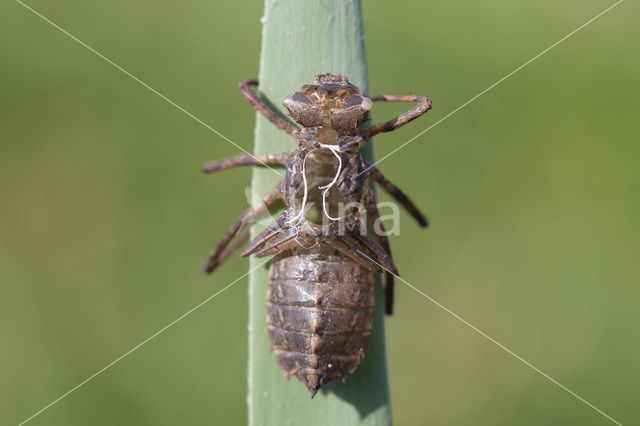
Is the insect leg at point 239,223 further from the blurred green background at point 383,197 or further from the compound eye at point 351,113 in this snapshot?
the blurred green background at point 383,197

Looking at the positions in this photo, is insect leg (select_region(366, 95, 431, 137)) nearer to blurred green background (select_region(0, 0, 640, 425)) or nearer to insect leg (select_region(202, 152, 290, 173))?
insect leg (select_region(202, 152, 290, 173))

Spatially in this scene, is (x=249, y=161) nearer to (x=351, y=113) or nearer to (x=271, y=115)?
(x=271, y=115)

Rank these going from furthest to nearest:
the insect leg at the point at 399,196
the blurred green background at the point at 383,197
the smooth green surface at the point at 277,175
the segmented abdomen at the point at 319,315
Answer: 1. the blurred green background at the point at 383,197
2. the insect leg at the point at 399,196
3. the smooth green surface at the point at 277,175
4. the segmented abdomen at the point at 319,315

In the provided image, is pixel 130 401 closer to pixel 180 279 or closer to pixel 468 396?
pixel 180 279

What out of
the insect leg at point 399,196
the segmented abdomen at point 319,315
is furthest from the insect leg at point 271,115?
the segmented abdomen at point 319,315

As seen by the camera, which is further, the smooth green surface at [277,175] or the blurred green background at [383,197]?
the blurred green background at [383,197]

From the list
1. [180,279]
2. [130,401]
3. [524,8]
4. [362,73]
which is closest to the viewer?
[362,73]

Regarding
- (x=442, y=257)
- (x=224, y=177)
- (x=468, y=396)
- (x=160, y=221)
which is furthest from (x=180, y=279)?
(x=468, y=396)
